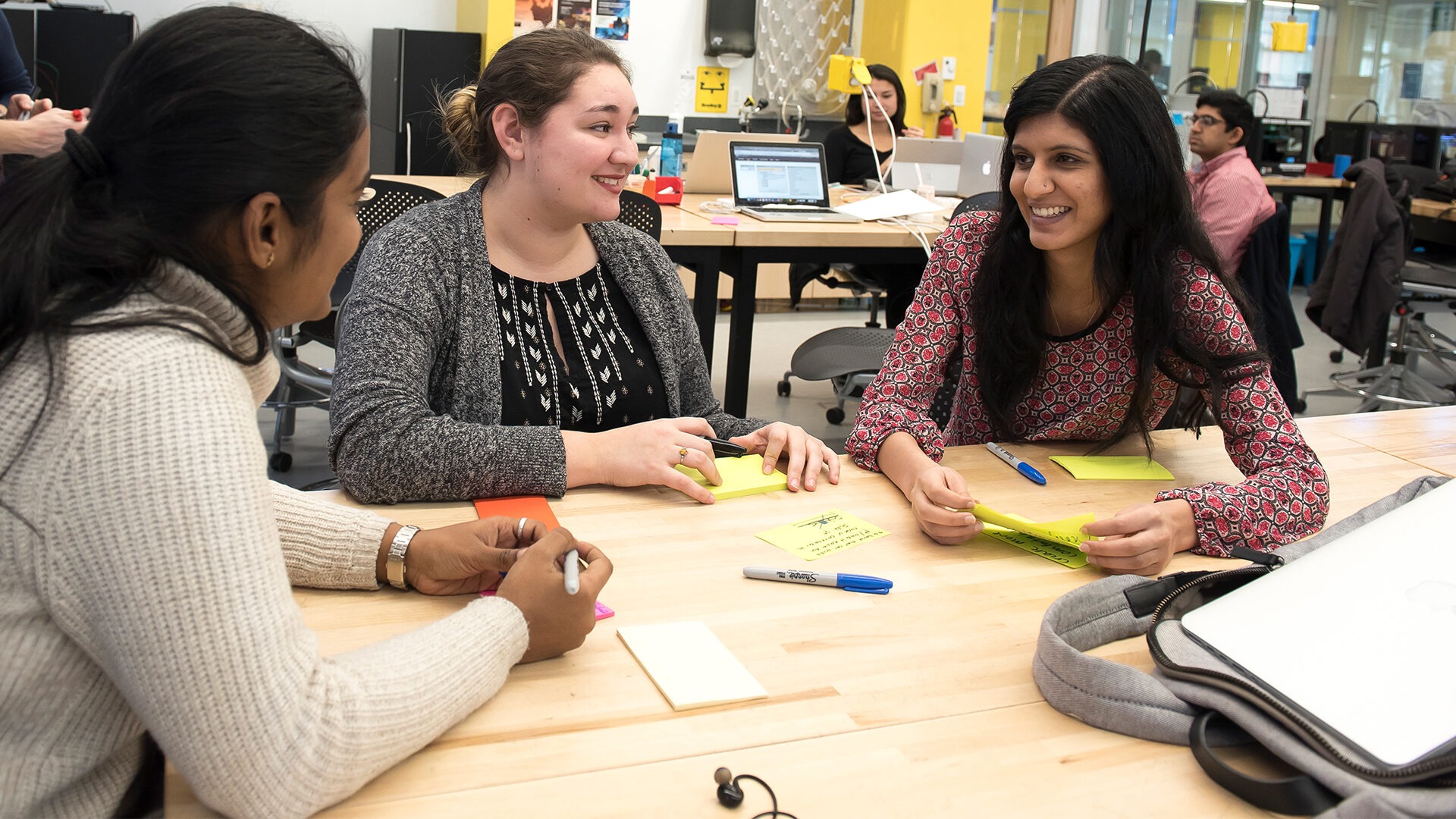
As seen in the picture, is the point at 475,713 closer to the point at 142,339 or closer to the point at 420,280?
the point at 142,339

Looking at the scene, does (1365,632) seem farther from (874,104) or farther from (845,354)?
(874,104)

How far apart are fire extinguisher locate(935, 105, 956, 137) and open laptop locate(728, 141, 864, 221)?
255cm

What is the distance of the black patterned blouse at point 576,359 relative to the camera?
5.73 feet

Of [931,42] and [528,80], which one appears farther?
[931,42]

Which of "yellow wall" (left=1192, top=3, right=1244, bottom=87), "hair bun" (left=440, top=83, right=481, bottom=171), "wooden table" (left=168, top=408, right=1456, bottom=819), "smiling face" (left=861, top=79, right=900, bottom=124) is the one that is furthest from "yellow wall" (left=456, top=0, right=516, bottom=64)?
"yellow wall" (left=1192, top=3, right=1244, bottom=87)

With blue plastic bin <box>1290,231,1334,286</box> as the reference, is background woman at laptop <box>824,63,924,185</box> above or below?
above

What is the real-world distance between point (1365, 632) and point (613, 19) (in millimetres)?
5865

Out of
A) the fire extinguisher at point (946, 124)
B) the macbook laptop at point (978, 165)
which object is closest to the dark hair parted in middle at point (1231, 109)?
the macbook laptop at point (978, 165)

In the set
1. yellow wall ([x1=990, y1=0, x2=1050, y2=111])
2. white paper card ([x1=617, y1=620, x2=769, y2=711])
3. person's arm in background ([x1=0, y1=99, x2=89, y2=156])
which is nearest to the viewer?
white paper card ([x1=617, y1=620, x2=769, y2=711])

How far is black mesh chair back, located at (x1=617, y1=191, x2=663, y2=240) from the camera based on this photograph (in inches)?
118

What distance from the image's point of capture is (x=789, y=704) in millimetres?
1037

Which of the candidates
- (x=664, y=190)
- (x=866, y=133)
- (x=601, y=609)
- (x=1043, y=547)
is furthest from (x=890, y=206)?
→ (x=601, y=609)

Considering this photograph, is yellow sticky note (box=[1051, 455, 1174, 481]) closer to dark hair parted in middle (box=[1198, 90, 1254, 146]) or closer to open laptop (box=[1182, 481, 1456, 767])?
open laptop (box=[1182, 481, 1456, 767])

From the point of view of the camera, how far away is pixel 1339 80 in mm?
A: 8336
